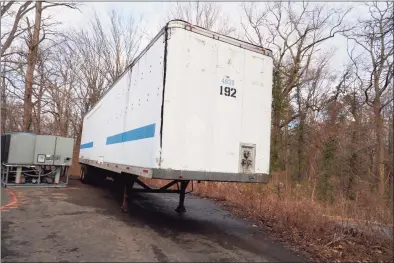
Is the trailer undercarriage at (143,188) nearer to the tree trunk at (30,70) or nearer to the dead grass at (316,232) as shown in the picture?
the dead grass at (316,232)

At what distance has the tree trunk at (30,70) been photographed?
982 inches

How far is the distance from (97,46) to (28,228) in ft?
89.1

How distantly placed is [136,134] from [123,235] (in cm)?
216

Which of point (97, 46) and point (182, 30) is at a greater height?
point (97, 46)

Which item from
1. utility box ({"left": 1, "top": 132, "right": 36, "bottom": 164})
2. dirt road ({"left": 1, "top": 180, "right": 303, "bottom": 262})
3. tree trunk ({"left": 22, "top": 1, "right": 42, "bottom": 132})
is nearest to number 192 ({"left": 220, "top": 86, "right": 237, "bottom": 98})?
dirt road ({"left": 1, "top": 180, "right": 303, "bottom": 262})

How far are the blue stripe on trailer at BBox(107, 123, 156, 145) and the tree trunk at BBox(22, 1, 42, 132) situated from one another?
56.9 feet

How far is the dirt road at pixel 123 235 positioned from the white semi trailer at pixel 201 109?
3.84ft

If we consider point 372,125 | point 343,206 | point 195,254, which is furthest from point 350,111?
point 195,254

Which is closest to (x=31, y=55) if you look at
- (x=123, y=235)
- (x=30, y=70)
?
(x=30, y=70)

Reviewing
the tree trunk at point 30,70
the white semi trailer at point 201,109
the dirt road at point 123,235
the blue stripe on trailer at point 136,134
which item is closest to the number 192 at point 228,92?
the white semi trailer at point 201,109

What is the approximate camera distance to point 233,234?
7441 millimetres

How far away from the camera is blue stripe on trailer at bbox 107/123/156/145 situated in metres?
6.80

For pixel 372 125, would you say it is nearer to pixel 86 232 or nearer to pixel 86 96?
pixel 86 232

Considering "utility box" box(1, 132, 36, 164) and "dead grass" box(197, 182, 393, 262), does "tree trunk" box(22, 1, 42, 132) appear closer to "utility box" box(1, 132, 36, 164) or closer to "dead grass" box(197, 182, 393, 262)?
"utility box" box(1, 132, 36, 164)
